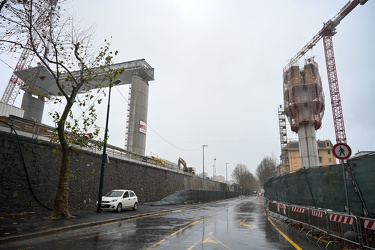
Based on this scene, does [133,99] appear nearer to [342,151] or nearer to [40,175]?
[40,175]

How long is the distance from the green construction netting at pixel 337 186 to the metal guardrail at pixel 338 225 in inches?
13.9

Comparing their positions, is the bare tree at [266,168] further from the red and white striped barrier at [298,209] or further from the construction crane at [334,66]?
the red and white striped barrier at [298,209]

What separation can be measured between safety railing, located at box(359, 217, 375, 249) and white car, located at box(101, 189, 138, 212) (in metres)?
15.2

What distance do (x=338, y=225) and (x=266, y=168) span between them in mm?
99379

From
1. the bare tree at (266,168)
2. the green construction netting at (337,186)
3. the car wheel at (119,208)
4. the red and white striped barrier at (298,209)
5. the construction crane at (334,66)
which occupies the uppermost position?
the construction crane at (334,66)

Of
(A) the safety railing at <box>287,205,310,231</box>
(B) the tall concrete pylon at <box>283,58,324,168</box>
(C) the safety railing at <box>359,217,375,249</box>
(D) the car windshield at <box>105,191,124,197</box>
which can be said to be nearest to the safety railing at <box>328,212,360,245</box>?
(C) the safety railing at <box>359,217,375,249</box>

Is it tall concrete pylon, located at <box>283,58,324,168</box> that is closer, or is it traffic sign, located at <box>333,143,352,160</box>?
traffic sign, located at <box>333,143,352,160</box>

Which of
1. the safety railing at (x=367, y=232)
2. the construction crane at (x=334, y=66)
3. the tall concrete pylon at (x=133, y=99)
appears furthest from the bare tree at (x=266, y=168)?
the safety railing at (x=367, y=232)

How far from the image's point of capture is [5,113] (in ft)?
79.2

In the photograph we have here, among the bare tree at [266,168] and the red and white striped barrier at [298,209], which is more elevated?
the bare tree at [266,168]

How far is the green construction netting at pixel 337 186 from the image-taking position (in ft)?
23.8

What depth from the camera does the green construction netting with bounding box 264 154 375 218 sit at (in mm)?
7242

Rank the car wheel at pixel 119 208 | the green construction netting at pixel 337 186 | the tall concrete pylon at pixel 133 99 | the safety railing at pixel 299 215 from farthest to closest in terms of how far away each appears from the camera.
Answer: the tall concrete pylon at pixel 133 99 < the car wheel at pixel 119 208 < the safety railing at pixel 299 215 < the green construction netting at pixel 337 186

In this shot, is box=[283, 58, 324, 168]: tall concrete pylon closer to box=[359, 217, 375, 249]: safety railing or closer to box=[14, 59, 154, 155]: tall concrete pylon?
box=[14, 59, 154, 155]: tall concrete pylon
